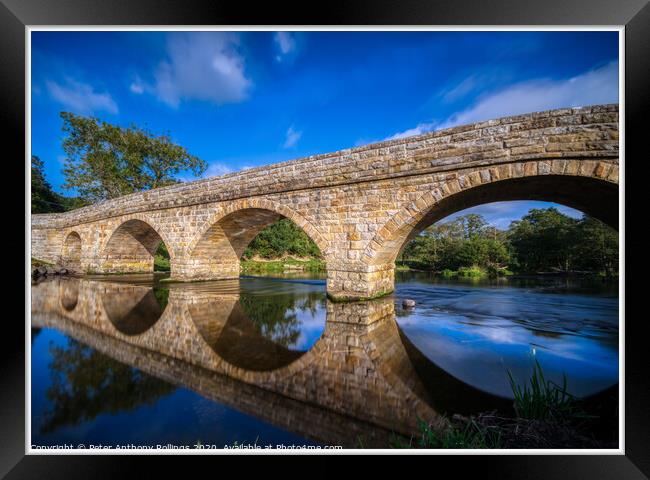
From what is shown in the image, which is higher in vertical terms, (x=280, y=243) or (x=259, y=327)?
(x=280, y=243)

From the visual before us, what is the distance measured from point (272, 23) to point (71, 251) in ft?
67.7

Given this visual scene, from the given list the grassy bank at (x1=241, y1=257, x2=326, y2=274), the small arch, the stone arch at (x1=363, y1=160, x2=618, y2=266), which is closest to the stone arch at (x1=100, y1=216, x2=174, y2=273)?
the small arch

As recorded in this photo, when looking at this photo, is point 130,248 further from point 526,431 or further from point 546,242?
point 546,242

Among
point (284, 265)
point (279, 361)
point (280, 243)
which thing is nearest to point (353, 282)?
point (279, 361)

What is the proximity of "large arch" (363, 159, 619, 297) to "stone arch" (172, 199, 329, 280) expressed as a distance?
278 cm

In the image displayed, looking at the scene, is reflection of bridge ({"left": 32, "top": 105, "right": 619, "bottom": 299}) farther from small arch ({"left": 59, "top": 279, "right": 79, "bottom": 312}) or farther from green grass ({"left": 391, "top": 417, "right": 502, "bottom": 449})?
green grass ({"left": 391, "top": 417, "right": 502, "bottom": 449})

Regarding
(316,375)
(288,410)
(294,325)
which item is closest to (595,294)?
(294,325)

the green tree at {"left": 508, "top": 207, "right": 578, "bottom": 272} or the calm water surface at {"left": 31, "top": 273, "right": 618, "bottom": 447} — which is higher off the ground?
the green tree at {"left": 508, "top": 207, "right": 578, "bottom": 272}

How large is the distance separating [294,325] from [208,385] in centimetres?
260

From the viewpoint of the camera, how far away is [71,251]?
1648 cm

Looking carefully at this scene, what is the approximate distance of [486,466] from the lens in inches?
68.2

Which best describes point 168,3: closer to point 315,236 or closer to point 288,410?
point 288,410

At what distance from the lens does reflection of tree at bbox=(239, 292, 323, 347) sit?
4.96 metres

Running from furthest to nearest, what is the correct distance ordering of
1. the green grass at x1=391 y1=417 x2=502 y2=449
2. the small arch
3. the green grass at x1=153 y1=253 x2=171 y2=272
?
the green grass at x1=153 y1=253 x2=171 y2=272 → the small arch → the green grass at x1=391 y1=417 x2=502 y2=449
